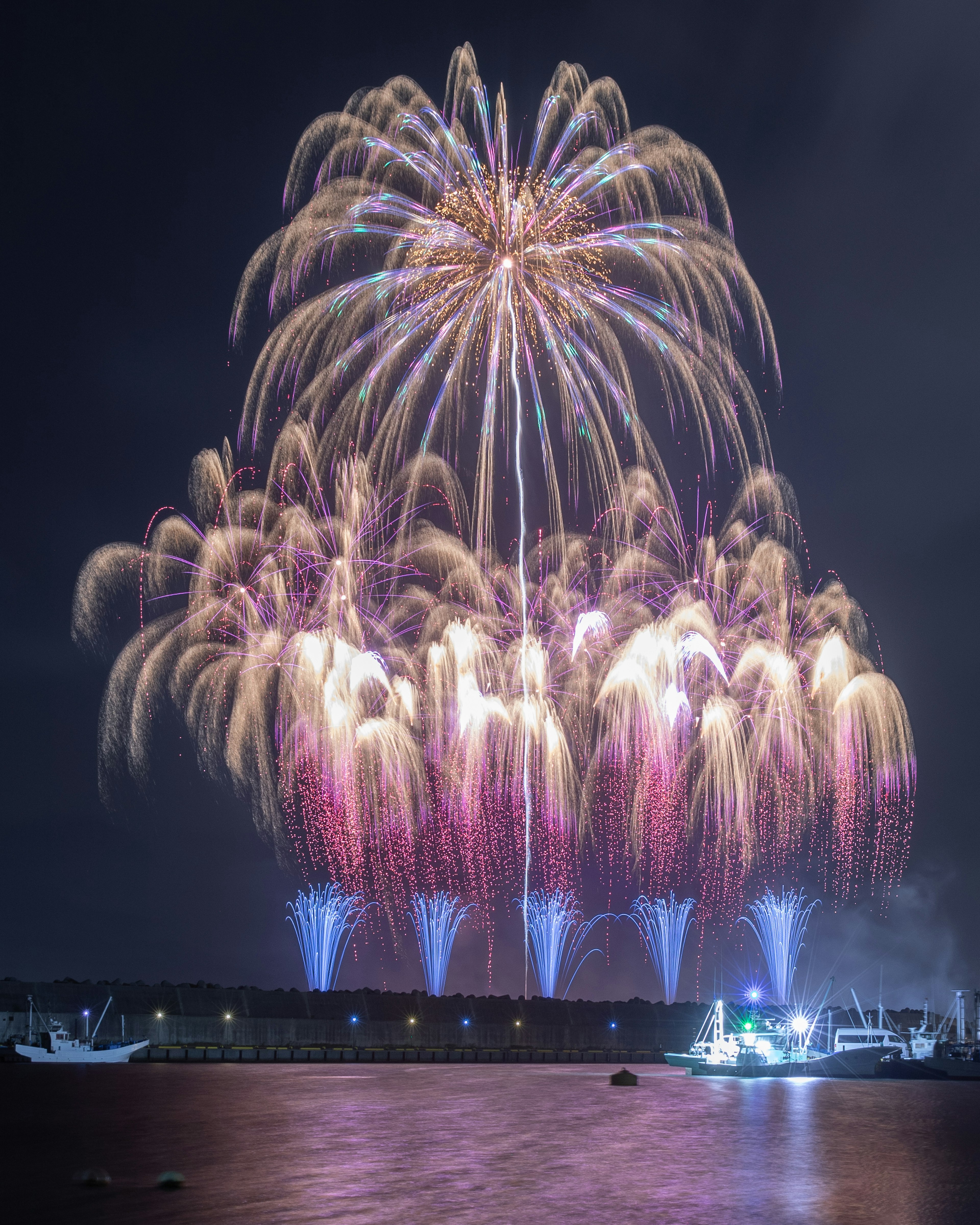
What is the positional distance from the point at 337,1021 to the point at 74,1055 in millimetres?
23888

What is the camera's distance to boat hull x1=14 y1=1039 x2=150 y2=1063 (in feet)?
318

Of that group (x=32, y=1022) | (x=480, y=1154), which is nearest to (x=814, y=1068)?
(x=32, y=1022)

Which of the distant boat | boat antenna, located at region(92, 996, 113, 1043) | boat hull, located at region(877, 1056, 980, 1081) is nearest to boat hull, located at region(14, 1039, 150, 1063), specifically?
boat antenna, located at region(92, 996, 113, 1043)

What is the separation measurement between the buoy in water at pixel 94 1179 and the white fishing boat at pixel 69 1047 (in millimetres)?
66742

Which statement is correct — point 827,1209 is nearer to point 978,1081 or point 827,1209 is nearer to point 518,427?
point 518,427

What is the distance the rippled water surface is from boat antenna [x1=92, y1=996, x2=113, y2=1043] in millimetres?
27300

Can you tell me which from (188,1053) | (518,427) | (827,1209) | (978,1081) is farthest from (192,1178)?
(978,1081)

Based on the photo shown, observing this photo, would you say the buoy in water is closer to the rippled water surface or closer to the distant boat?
the rippled water surface

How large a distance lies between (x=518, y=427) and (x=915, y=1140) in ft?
112

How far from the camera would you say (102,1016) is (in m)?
103

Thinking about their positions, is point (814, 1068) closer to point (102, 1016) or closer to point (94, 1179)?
point (102, 1016)

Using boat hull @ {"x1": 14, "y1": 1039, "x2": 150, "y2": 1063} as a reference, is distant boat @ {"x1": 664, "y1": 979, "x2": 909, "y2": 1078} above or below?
above

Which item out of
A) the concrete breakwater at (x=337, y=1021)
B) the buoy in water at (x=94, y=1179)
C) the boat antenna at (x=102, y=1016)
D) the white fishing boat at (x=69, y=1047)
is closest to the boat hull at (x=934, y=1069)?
the concrete breakwater at (x=337, y=1021)

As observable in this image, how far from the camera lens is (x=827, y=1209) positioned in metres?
32.8
